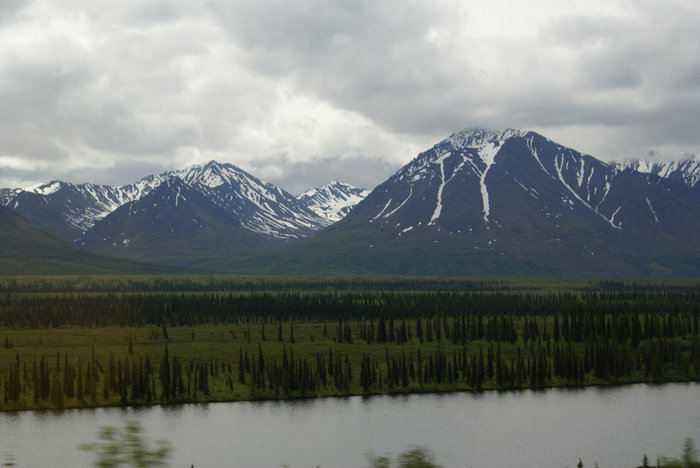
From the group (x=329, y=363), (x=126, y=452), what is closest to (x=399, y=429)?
(x=329, y=363)

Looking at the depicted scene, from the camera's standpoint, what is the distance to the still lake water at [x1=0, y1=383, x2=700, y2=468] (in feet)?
278

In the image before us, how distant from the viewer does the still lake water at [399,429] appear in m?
84.7

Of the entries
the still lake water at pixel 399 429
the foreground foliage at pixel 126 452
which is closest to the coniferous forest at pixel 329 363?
the still lake water at pixel 399 429

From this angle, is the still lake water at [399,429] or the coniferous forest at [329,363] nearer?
the still lake water at [399,429]

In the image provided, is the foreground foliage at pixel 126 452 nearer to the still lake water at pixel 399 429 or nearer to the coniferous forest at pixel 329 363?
the still lake water at pixel 399 429

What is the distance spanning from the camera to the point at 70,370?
128 m

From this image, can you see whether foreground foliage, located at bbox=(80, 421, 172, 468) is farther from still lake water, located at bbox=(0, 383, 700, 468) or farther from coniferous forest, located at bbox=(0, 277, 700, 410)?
coniferous forest, located at bbox=(0, 277, 700, 410)

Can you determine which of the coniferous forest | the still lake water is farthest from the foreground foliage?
the coniferous forest

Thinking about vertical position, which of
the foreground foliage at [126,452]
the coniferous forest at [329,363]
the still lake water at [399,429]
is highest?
the foreground foliage at [126,452]

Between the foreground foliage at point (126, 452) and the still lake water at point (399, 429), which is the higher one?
the foreground foliage at point (126, 452)

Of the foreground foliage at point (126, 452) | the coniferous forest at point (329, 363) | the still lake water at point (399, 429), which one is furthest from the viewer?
the coniferous forest at point (329, 363)

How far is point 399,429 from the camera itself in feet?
324

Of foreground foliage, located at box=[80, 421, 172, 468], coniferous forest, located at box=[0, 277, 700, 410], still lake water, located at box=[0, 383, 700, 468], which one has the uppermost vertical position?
foreground foliage, located at box=[80, 421, 172, 468]

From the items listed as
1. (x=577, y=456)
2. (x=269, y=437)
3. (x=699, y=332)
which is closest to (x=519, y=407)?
(x=577, y=456)
